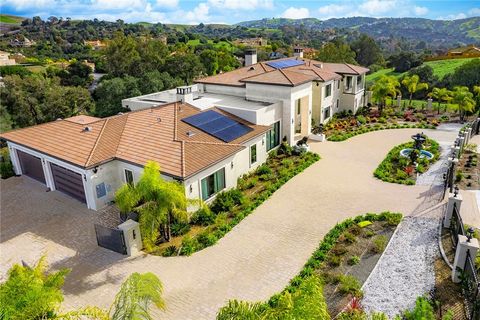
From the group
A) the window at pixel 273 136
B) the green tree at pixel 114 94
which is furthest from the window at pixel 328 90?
the green tree at pixel 114 94

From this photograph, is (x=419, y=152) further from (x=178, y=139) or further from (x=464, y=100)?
(x=178, y=139)

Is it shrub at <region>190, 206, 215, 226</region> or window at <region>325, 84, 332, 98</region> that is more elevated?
window at <region>325, 84, 332, 98</region>

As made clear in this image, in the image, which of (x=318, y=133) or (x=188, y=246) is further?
(x=318, y=133)

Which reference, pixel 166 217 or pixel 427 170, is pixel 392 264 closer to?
pixel 166 217

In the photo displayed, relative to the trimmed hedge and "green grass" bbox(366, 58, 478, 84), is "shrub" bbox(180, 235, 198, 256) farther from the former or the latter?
"green grass" bbox(366, 58, 478, 84)

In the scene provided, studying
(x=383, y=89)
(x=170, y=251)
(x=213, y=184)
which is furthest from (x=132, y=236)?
(x=383, y=89)

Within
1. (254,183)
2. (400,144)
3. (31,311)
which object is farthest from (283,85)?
(31,311)

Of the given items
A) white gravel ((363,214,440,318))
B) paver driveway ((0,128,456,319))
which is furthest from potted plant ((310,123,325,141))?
white gravel ((363,214,440,318))
